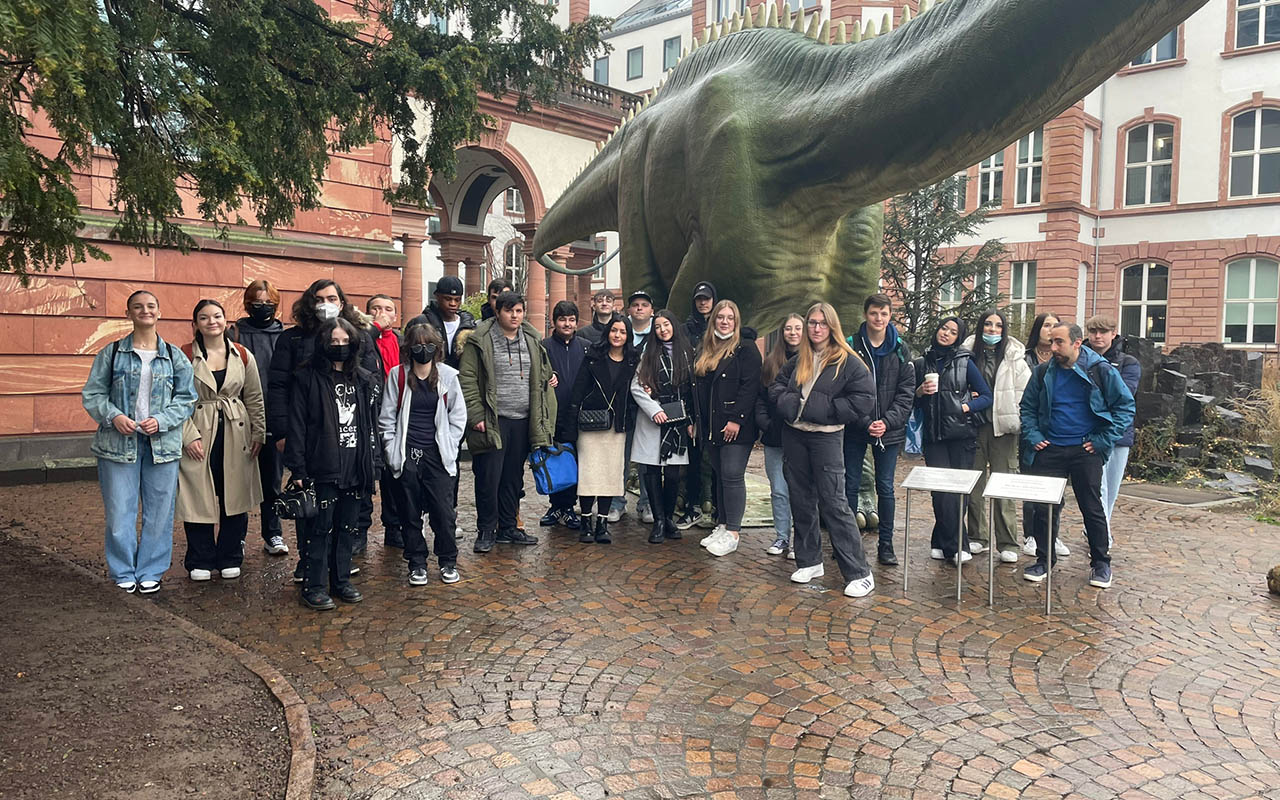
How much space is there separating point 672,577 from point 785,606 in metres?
0.84

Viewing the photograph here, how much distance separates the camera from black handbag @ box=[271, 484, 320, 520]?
4.72 meters

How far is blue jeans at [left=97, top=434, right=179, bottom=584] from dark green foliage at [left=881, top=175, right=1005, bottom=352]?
462 inches

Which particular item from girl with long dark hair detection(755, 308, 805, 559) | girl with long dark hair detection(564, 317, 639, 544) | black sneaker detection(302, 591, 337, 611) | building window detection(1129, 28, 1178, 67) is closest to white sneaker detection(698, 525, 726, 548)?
girl with long dark hair detection(755, 308, 805, 559)

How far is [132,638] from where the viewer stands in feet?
14.4

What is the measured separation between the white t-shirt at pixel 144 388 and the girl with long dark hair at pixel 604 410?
8.88 ft

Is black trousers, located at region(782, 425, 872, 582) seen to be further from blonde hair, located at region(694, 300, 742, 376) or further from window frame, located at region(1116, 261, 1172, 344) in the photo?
window frame, located at region(1116, 261, 1172, 344)

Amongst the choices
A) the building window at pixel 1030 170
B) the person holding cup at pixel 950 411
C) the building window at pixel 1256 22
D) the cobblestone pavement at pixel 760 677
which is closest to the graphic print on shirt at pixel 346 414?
the cobblestone pavement at pixel 760 677

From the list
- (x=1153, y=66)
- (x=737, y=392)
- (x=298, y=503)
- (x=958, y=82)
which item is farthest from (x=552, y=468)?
(x=1153, y=66)

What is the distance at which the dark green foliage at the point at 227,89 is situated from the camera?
3492mm

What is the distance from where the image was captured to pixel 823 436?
538 centimetres

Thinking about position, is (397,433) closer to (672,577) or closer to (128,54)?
(672,577)

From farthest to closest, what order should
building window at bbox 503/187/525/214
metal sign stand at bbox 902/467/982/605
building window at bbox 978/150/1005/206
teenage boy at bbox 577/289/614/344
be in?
building window at bbox 503/187/525/214, building window at bbox 978/150/1005/206, teenage boy at bbox 577/289/614/344, metal sign stand at bbox 902/467/982/605

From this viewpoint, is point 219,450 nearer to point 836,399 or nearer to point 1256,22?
point 836,399

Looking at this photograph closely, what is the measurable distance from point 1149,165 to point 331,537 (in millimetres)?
29564
